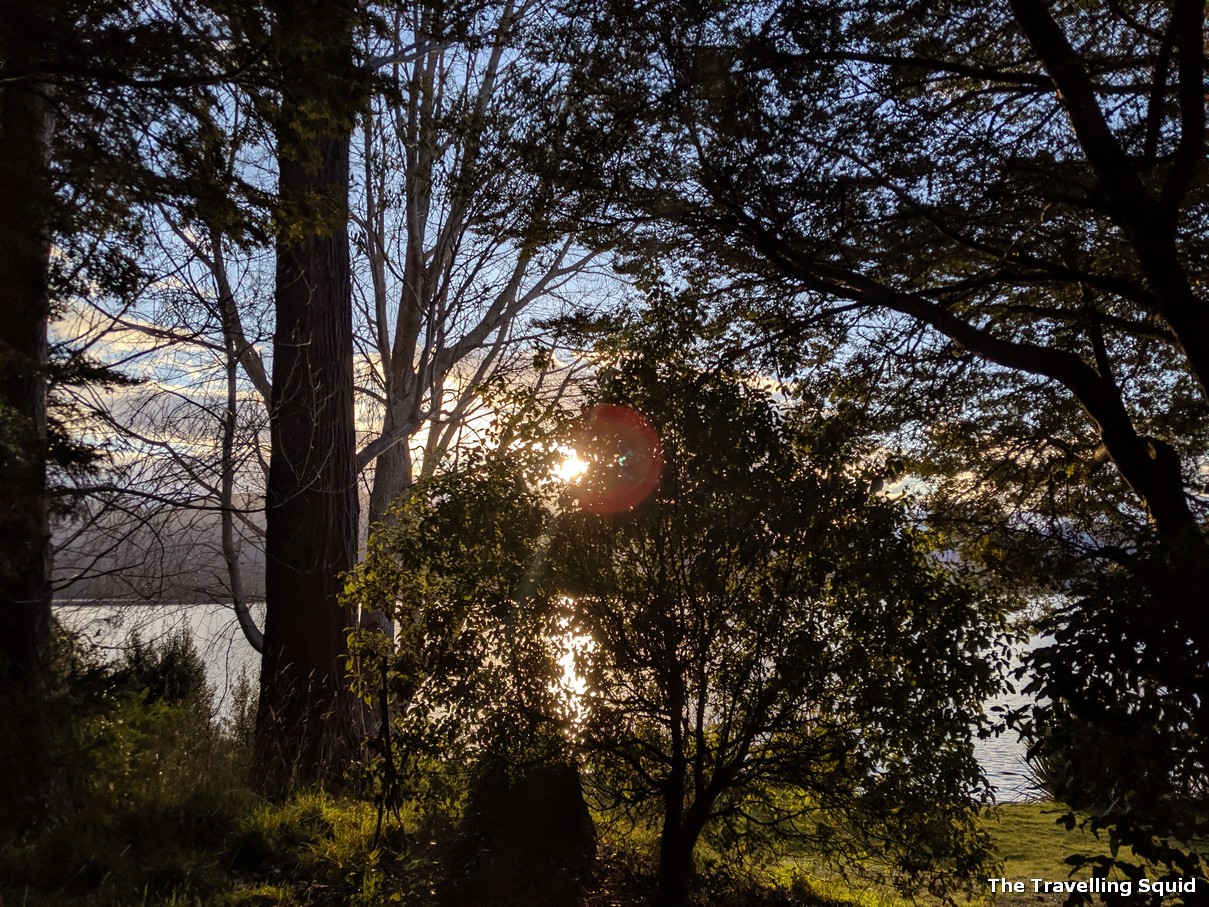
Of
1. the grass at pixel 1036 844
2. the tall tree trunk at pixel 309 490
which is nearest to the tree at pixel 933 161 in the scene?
the tall tree trunk at pixel 309 490

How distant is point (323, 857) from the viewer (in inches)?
210

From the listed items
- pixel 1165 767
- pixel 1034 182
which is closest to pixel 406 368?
pixel 1034 182

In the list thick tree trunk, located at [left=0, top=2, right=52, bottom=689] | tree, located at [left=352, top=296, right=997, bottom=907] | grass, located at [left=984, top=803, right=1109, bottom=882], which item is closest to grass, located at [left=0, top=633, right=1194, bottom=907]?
thick tree trunk, located at [left=0, top=2, right=52, bottom=689]

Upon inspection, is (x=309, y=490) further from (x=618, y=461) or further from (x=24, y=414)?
(x=618, y=461)

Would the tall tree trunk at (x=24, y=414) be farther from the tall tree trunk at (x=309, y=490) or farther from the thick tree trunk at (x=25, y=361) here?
the tall tree trunk at (x=309, y=490)

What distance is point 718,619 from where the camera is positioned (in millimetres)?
5117

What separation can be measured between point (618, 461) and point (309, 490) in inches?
172

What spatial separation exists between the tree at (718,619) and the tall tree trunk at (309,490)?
8.41ft

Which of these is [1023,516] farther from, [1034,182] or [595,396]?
[595,396]

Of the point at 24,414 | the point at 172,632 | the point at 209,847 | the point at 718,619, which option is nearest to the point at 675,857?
the point at 718,619

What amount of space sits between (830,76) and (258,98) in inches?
152

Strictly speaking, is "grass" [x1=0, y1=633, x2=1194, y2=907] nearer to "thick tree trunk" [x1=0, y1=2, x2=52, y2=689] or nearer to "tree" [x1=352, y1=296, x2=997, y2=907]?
"thick tree trunk" [x1=0, y1=2, x2=52, y2=689]

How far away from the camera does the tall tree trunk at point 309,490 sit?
24.5ft

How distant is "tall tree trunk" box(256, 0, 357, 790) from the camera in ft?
24.5
